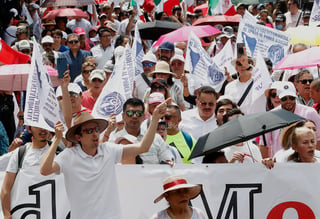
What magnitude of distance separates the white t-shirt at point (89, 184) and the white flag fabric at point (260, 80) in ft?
11.5

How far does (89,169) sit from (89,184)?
0.12 metres

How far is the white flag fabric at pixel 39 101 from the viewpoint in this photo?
8.09 m

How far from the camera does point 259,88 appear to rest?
10594 mm

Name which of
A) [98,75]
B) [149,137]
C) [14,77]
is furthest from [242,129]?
[14,77]

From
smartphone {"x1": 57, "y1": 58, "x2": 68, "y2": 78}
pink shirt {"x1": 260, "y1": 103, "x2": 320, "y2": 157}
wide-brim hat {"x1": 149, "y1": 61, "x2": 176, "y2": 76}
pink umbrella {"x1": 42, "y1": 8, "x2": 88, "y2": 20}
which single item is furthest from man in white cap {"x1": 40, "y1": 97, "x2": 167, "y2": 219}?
pink umbrella {"x1": 42, "y1": 8, "x2": 88, "y2": 20}

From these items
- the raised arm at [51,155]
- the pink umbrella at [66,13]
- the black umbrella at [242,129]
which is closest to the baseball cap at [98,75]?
the black umbrella at [242,129]

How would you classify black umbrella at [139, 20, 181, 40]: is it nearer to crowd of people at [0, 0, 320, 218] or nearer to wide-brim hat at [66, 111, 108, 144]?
crowd of people at [0, 0, 320, 218]

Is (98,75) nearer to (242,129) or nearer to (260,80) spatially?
(260,80)

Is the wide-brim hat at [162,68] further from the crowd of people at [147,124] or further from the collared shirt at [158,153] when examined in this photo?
the collared shirt at [158,153]

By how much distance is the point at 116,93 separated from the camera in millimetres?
9891

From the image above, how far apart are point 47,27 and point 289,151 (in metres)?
9.97

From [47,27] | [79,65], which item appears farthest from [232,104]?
[47,27]

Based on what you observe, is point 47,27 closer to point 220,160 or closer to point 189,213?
point 220,160

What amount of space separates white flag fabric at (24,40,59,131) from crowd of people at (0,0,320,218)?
0.43 feet
